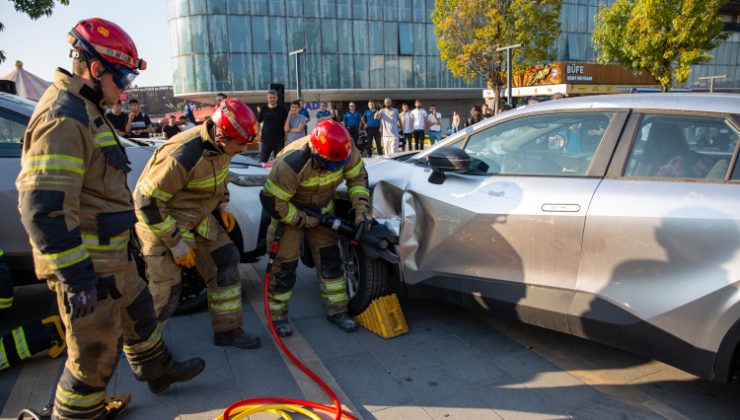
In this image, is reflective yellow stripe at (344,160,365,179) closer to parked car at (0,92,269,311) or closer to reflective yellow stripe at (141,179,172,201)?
parked car at (0,92,269,311)

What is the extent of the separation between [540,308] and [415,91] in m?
35.2

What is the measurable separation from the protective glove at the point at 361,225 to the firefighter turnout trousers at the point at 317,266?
0.28 m

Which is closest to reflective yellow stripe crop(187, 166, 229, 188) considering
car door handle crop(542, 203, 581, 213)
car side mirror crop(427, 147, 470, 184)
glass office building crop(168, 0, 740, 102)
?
car side mirror crop(427, 147, 470, 184)

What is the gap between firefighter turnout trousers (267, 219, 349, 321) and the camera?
396cm

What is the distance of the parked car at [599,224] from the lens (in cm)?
251

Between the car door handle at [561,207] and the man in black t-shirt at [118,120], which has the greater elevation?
the man in black t-shirt at [118,120]

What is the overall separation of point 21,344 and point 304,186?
2009mm

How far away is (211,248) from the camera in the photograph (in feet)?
11.7

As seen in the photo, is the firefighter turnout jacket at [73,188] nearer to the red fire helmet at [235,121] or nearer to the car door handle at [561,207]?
the red fire helmet at [235,121]

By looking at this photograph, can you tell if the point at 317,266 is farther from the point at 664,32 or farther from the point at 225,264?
the point at 664,32

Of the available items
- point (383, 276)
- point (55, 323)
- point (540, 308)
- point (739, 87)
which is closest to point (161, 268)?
point (55, 323)

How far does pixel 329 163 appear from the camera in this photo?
3693mm

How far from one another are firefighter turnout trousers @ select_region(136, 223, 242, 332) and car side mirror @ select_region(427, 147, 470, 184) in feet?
4.71

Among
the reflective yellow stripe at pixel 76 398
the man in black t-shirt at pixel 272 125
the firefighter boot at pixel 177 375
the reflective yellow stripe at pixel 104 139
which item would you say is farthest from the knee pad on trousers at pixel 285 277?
the man in black t-shirt at pixel 272 125
